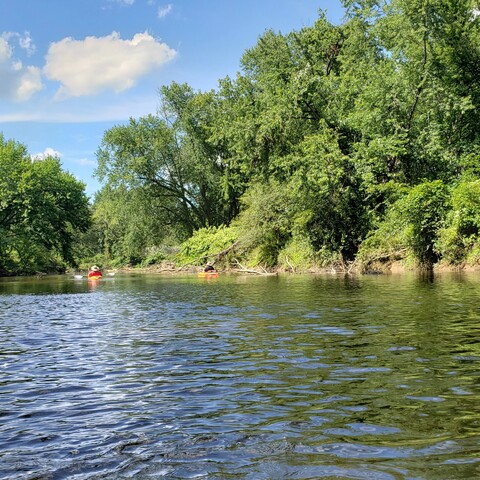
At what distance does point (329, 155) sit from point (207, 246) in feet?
74.3

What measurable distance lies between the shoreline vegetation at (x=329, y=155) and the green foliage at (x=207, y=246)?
0.21m

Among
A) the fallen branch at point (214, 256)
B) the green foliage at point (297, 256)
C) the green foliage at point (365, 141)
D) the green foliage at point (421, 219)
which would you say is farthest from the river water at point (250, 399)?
the fallen branch at point (214, 256)

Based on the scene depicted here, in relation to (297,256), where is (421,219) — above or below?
above

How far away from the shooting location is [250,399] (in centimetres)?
626

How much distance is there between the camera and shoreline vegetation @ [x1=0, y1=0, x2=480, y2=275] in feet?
101

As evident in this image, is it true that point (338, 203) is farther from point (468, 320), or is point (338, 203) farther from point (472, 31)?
point (468, 320)

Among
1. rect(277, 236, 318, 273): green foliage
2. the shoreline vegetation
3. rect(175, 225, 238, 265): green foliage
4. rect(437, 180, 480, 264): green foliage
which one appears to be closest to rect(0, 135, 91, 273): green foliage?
the shoreline vegetation

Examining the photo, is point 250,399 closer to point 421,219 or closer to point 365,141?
point 421,219

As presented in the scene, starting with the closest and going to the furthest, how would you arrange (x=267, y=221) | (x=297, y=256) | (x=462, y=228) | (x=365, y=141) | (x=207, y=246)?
(x=462, y=228) → (x=365, y=141) → (x=297, y=256) → (x=267, y=221) → (x=207, y=246)

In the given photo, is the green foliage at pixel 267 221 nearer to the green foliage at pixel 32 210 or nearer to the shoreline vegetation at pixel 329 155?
the shoreline vegetation at pixel 329 155

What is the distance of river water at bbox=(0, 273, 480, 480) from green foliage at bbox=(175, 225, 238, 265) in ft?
123

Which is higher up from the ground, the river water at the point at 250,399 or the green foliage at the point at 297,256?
the green foliage at the point at 297,256

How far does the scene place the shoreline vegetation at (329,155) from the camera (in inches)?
1206

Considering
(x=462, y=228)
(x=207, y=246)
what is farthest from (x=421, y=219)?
(x=207, y=246)
